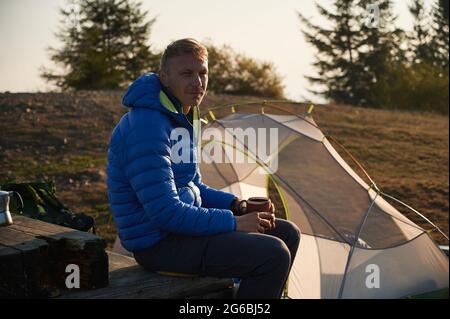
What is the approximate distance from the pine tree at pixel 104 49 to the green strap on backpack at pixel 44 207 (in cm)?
1690

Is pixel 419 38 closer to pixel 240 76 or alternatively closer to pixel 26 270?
pixel 240 76

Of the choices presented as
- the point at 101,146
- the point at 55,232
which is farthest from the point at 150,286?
the point at 101,146

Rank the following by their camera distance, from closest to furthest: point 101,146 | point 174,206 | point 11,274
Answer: point 11,274
point 174,206
point 101,146

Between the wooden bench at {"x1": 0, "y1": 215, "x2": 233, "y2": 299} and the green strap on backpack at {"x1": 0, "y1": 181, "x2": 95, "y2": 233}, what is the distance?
35.9 inches

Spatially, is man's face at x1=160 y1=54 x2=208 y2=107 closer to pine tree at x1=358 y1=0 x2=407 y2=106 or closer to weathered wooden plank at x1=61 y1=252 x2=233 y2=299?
weathered wooden plank at x1=61 y1=252 x2=233 y2=299

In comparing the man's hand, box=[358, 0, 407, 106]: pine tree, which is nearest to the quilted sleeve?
the man's hand

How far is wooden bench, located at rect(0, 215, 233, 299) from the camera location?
2.33m

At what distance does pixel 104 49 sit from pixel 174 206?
2148cm

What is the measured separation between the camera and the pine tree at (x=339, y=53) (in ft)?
92.3

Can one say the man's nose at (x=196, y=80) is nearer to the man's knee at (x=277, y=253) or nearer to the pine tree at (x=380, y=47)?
the man's knee at (x=277, y=253)

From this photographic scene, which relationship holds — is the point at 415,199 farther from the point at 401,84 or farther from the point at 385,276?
the point at 401,84

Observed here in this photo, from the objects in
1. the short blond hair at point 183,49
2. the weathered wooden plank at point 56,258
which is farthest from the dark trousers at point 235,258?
the short blond hair at point 183,49

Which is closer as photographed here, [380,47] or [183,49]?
[183,49]

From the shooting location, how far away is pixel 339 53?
94.1ft
